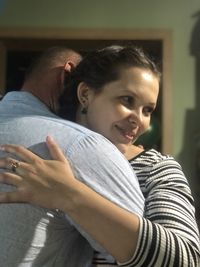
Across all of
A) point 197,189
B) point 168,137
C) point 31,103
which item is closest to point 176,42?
point 168,137

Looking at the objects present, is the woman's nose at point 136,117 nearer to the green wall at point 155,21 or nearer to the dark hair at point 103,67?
the dark hair at point 103,67

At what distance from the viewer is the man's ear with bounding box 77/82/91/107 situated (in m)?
1.13

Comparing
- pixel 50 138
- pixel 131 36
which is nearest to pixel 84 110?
pixel 50 138

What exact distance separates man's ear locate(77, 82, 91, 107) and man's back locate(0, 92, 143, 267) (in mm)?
288

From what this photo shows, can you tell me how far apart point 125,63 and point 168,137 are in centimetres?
156

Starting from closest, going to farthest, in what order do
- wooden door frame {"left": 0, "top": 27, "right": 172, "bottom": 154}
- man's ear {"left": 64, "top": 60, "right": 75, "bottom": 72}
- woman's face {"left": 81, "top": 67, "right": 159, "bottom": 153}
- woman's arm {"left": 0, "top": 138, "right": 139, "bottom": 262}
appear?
woman's arm {"left": 0, "top": 138, "right": 139, "bottom": 262}, woman's face {"left": 81, "top": 67, "right": 159, "bottom": 153}, man's ear {"left": 64, "top": 60, "right": 75, "bottom": 72}, wooden door frame {"left": 0, "top": 27, "right": 172, "bottom": 154}

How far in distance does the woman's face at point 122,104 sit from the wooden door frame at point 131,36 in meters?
1.48

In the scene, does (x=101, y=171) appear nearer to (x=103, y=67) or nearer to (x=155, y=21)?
(x=103, y=67)

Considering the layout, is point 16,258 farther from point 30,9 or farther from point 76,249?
point 30,9

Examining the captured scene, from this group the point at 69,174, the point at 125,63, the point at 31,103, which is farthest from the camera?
the point at 125,63

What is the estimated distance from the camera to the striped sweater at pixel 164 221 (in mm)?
796

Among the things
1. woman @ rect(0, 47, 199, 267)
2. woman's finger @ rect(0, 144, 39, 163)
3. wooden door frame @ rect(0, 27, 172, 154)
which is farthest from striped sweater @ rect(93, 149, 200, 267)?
wooden door frame @ rect(0, 27, 172, 154)

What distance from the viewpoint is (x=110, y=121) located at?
3.68 feet

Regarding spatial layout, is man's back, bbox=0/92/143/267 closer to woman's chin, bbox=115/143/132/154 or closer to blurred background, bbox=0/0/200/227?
woman's chin, bbox=115/143/132/154
